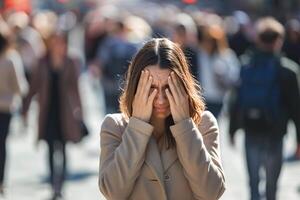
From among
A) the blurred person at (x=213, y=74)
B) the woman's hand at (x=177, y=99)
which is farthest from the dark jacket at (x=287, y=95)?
the woman's hand at (x=177, y=99)

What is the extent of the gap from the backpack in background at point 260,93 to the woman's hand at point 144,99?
12.7 ft

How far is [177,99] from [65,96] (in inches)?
243

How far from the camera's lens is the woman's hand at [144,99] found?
4590 mm

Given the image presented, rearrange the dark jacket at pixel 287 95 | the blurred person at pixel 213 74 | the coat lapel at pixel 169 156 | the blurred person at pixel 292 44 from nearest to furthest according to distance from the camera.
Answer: the coat lapel at pixel 169 156 < the dark jacket at pixel 287 95 < the blurred person at pixel 213 74 < the blurred person at pixel 292 44

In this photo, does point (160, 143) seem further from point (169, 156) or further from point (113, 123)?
point (113, 123)

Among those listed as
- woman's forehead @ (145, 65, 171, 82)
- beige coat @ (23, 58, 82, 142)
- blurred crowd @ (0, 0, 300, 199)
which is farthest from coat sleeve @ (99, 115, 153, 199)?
beige coat @ (23, 58, 82, 142)

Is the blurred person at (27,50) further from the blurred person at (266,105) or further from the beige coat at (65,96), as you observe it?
the blurred person at (266,105)

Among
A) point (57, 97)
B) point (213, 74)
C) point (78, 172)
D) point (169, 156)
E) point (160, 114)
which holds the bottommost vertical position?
point (78, 172)

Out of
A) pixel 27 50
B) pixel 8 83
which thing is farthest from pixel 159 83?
pixel 27 50

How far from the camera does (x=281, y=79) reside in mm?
8352

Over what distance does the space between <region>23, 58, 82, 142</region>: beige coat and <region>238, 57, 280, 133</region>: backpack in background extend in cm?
251

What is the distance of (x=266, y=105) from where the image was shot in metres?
8.48

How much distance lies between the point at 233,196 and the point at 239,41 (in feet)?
31.0

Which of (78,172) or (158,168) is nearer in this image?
(158,168)
